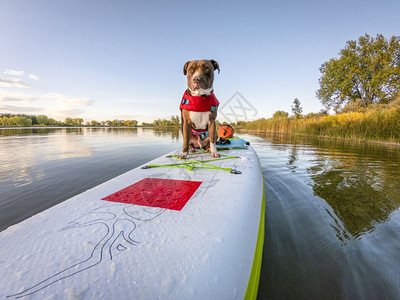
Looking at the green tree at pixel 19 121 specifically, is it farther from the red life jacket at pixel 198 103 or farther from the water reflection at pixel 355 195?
the water reflection at pixel 355 195

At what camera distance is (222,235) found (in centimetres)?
86

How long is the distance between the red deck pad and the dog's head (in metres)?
1.40

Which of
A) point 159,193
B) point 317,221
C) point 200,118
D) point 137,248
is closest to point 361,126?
point 317,221

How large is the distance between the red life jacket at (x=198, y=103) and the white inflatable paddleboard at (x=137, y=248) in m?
1.50

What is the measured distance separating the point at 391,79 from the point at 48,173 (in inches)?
1254

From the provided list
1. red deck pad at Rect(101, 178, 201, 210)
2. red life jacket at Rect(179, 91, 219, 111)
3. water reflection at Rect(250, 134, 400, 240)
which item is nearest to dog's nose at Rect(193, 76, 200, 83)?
red life jacket at Rect(179, 91, 219, 111)

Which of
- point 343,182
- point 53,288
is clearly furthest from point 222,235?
point 343,182

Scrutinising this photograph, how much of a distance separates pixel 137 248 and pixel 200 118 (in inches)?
82.2

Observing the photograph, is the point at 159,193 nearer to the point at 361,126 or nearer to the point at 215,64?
the point at 215,64

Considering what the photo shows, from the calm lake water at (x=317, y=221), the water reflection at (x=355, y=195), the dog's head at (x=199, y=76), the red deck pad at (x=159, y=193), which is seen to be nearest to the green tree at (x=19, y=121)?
the calm lake water at (x=317, y=221)

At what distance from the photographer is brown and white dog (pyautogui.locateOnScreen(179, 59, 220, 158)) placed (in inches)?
90.5

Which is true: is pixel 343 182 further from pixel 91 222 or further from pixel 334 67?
pixel 334 67

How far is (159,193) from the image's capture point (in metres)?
1.34

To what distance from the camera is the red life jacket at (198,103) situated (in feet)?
7.98
